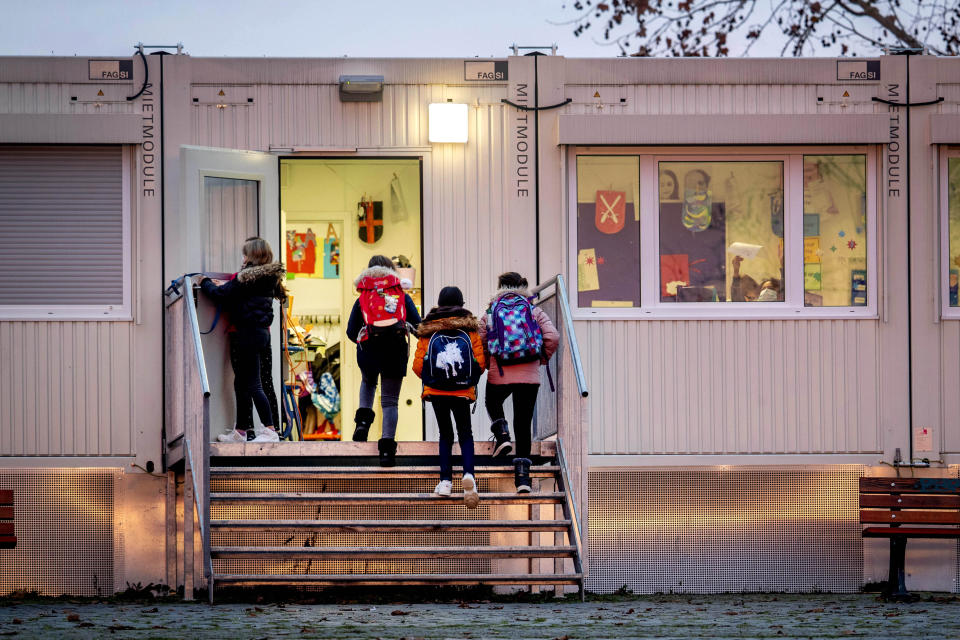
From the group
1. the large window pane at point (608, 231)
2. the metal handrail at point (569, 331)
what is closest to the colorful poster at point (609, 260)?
the large window pane at point (608, 231)

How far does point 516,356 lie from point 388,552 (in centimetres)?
163

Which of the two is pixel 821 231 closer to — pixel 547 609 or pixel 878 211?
pixel 878 211

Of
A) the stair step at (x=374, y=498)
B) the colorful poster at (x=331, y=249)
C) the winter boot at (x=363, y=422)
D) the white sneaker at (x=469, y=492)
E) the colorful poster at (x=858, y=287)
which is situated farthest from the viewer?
the colorful poster at (x=331, y=249)

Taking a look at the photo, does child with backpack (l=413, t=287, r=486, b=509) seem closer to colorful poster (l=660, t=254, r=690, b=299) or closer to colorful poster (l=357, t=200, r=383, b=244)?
colorful poster (l=660, t=254, r=690, b=299)

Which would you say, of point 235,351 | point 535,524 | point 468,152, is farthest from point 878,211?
point 235,351

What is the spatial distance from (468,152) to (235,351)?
102 inches

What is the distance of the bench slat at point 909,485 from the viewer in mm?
10289

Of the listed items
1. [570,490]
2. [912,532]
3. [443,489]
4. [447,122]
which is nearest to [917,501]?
[912,532]

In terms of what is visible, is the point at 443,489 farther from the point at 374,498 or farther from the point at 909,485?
the point at 909,485

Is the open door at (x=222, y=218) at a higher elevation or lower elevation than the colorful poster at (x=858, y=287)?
higher

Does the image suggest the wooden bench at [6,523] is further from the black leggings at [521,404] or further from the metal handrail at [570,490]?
the metal handrail at [570,490]

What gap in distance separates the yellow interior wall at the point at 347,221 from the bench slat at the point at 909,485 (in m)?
4.44

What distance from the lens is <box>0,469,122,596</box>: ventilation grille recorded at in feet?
34.2

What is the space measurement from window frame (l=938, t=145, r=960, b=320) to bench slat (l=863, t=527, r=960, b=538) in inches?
74.5
